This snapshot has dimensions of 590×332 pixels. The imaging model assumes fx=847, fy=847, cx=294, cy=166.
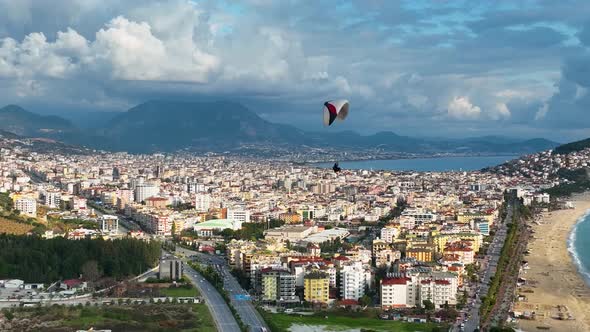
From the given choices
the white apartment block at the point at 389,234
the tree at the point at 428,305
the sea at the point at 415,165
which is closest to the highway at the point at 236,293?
the tree at the point at 428,305

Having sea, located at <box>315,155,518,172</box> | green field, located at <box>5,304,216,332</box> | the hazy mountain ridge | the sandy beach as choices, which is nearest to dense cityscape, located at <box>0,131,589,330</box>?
green field, located at <box>5,304,216,332</box>

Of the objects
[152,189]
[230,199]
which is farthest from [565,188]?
[152,189]

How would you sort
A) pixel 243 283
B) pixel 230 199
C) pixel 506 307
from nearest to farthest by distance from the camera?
pixel 506 307
pixel 243 283
pixel 230 199

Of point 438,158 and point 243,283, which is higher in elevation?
point 438,158

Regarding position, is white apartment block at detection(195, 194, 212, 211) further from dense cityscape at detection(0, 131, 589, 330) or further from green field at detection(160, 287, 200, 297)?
green field at detection(160, 287, 200, 297)

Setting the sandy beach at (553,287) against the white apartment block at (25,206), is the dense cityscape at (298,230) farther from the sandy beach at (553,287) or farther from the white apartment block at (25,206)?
the sandy beach at (553,287)

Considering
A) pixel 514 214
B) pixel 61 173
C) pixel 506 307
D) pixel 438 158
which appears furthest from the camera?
pixel 438 158

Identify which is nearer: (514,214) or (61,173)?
(514,214)

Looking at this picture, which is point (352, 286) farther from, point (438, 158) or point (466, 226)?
point (438, 158)
